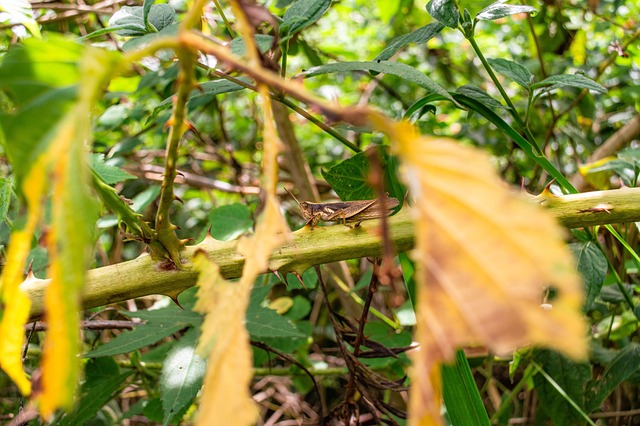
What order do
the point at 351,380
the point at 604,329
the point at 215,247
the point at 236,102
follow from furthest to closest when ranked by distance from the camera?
the point at 236,102 → the point at 604,329 → the point at 351,380 → the point at 215,247

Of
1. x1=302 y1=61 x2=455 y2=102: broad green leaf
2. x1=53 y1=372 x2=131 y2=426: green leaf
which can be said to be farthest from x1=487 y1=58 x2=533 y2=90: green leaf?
x1=53 y1=372 x2=131 y2=426: green leaf

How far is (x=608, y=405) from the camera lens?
109 centimetres

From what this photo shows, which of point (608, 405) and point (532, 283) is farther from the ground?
point (532, 283)

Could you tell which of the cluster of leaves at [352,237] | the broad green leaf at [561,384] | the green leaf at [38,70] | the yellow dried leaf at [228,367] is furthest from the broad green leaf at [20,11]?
the broad green leaf at [561,384]

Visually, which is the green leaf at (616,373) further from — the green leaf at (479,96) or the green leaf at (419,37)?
the green leaf at (419,37)

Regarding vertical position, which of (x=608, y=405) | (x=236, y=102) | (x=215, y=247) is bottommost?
(x=608, y=405)

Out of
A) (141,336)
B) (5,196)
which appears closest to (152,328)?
(141,336)

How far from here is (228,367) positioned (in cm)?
22

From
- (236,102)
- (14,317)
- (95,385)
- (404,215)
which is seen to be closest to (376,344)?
(404,215)

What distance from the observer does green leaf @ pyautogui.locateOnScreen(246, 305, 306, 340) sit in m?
0.72

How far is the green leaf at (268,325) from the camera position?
2.38 ft

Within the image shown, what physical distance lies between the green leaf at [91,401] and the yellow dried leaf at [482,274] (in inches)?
26.4

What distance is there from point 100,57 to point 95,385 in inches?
29.0

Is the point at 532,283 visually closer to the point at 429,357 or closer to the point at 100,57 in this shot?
the point at 429,357
